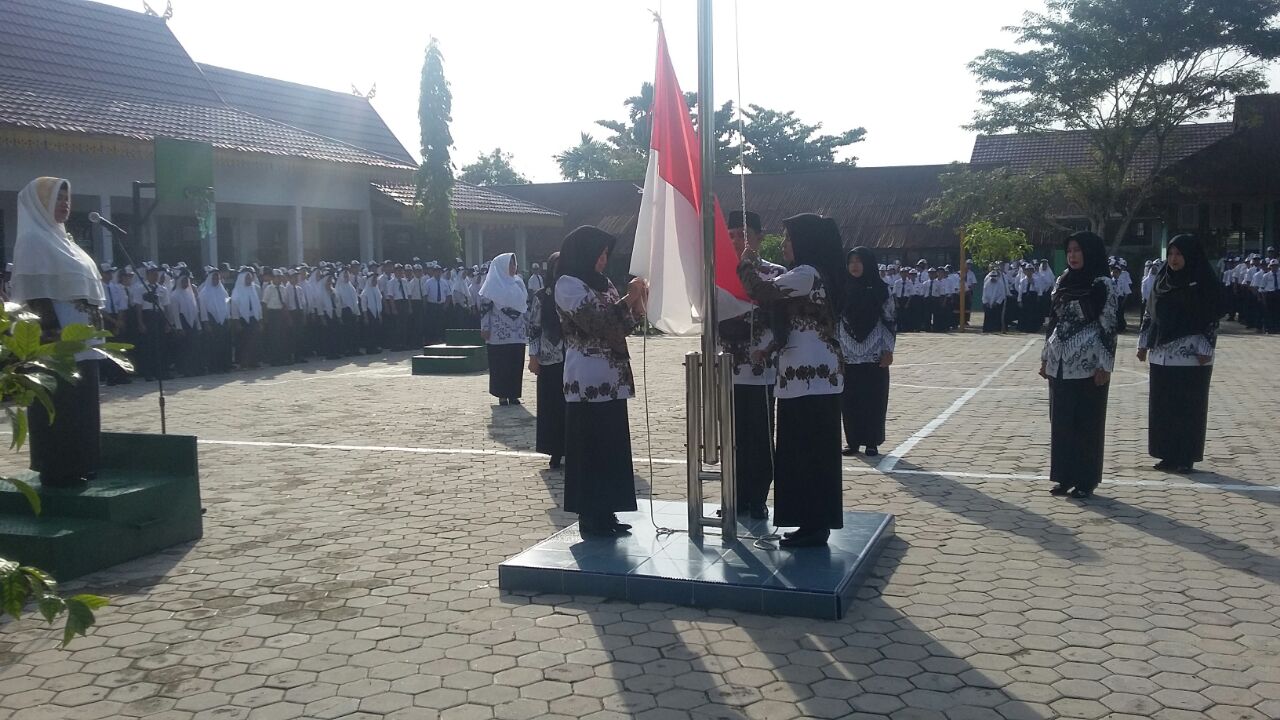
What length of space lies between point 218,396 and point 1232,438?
11.4 meters

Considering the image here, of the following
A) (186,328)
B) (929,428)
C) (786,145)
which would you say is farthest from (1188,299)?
(786,145)

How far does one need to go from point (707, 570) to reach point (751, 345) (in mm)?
1552

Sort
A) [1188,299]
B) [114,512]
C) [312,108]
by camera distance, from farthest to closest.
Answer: [312,108], [1188,299], [114,512]

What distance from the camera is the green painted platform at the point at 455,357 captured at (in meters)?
16.4

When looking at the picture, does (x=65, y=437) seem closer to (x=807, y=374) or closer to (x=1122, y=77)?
(x=807, y=374)

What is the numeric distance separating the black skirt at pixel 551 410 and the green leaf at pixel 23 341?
600 centimetres

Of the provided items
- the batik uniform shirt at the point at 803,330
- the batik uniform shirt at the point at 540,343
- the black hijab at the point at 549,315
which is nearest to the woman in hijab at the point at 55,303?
the black hijab at the point at 549,315

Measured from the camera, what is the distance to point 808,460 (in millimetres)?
5395

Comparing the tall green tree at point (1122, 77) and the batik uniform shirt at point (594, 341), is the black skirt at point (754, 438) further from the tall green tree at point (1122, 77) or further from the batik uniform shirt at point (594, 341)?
the tall green tree at point (1122, 77)

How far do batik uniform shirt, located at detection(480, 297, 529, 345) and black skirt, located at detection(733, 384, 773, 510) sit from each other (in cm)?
551

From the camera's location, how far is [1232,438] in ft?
30.4

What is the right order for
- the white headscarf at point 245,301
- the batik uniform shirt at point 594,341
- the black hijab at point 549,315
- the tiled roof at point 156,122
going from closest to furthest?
the batik uniform shirt at point 594,341 → the black hijab at point 549,315 → the white headscarf at point 245,301 → the tiled roof at point 156,122

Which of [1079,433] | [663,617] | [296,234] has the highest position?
[296,234]

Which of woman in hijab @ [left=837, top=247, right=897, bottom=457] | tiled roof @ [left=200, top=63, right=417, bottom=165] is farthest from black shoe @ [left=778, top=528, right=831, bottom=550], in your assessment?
tiled roof @ [left=200, top=63, right=417, bottom=165]
